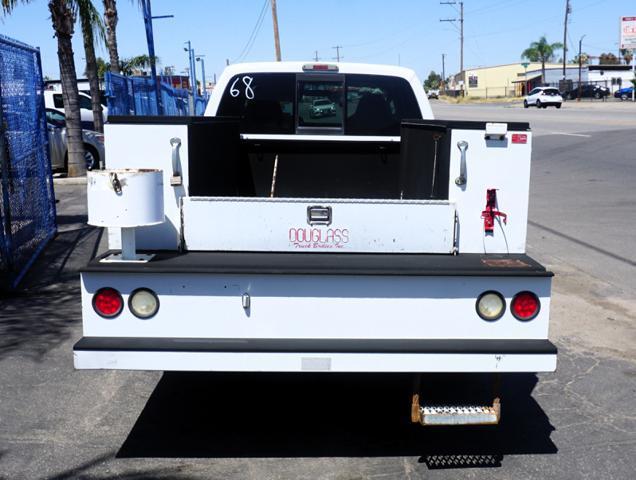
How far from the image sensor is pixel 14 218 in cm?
905

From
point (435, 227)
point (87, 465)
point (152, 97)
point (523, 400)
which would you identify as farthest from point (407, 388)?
point (152, 97)

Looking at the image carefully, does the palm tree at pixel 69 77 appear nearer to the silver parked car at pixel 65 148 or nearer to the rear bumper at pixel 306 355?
the silver parked car at pixel 65 148

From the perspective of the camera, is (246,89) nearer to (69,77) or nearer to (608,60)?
(69,77)

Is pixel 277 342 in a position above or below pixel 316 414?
above

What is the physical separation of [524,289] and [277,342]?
1.26 metres

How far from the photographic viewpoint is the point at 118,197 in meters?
4.04

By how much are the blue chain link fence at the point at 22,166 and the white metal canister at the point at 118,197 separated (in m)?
4.56

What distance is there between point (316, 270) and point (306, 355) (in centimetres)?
42

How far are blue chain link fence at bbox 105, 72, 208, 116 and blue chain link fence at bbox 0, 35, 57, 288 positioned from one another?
7318 millimetres

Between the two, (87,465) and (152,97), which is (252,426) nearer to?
(87,465)

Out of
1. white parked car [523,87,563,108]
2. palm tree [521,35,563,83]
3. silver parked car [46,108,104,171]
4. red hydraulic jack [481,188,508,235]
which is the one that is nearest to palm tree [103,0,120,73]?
silver parked car [46,108,104,171]

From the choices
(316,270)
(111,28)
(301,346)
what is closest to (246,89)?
(316,270)

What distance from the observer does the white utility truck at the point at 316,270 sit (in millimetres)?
4098

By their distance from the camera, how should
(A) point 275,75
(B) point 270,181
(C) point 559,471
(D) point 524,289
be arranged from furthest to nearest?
1. (A) point 275,75
2. (B) point 270,181
3. (C) point 559,471
4. (D) point 524,289
